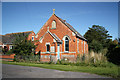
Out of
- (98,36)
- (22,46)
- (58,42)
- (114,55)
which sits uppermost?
(98,36)

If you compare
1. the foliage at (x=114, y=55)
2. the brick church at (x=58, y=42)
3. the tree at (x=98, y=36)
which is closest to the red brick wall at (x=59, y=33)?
the brick church at (x=58, y=42)

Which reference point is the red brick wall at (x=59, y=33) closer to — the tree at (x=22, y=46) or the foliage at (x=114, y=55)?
the tree at (x=22, y=46)

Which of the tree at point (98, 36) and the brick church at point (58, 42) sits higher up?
the tree at point (98, 36)

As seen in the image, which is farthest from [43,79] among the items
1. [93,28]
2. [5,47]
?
[93,28]

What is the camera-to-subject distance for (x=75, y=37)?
23438 mm

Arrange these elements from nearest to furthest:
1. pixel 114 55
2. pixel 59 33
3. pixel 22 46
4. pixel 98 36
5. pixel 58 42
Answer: pixel 114 55 → pixel 22 46 → pixel 58 42 → pixel 59 33 → pixel 98 36

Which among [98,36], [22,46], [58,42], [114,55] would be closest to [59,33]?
[58,42]

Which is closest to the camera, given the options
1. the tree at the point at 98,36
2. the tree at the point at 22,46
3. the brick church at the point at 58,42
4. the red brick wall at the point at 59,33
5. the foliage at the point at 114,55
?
A: the foliage at the point at 114,55

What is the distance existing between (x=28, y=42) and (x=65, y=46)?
23.9 feet

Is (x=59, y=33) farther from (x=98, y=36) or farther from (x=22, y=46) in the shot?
(x=98, y=36)

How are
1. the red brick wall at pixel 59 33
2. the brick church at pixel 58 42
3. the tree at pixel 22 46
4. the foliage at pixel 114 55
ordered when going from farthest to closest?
the red brick wall at pixel 59 33
the brick church at pixel 58 42
the tree at pixel 22 46
the foliage at pixel 114 55

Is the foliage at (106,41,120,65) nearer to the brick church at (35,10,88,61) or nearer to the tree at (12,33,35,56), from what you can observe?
the brick church at (35,10,88,61)

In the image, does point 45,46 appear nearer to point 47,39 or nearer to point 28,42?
point 47,39

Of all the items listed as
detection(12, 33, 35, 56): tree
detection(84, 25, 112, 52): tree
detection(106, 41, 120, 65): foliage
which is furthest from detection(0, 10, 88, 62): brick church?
detection(84, 25, 112, 52): tree
